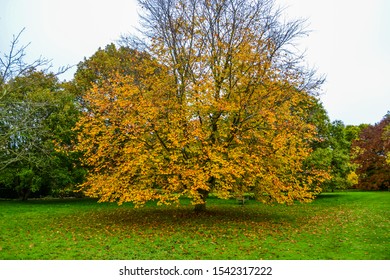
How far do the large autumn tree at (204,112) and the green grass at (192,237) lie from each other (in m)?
1.50

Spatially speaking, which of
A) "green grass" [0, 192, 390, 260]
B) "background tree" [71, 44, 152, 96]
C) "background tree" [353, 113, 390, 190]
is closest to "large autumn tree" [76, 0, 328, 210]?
"green grass" [0, 192, 390, 260]

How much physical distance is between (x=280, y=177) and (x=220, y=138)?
12.5 feet

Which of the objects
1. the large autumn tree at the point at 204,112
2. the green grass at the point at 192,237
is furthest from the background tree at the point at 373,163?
the large autumn tree at the point at 204,112

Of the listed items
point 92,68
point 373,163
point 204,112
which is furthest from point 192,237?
point 373,163

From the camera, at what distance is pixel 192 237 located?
539 inches

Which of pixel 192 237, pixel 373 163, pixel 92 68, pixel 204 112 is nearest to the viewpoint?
pixel 192 237

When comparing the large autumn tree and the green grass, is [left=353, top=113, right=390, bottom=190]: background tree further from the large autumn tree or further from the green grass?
the large autumn tree

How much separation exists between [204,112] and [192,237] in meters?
6.12

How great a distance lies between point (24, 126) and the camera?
38.2 feet

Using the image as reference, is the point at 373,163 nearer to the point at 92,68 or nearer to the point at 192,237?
the point at 92,68

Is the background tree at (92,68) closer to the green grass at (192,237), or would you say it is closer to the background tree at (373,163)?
the green grass at (192,237)
